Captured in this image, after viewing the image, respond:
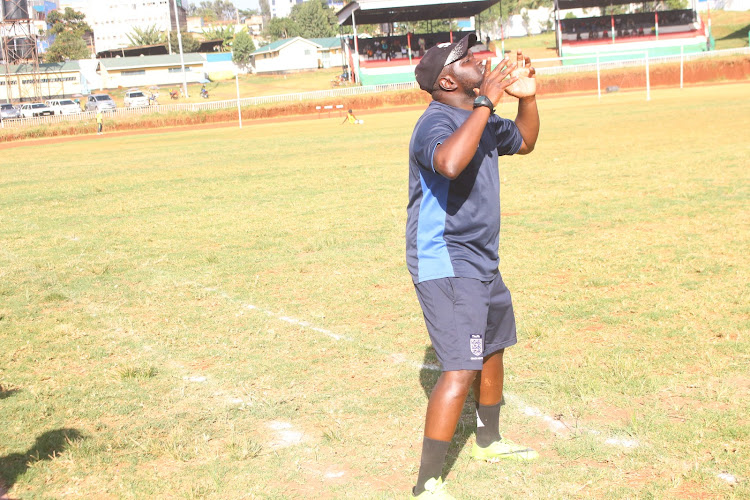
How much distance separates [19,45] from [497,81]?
92899mm

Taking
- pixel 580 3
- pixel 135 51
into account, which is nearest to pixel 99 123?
pixel 580 3

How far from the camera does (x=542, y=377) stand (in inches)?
202

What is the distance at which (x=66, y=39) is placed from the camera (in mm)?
117000

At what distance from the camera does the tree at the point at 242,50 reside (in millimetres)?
112312

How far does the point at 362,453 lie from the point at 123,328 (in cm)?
343

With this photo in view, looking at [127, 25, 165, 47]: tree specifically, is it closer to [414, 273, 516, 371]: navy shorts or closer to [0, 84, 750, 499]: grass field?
[0, 84, 750, 499]: grass field

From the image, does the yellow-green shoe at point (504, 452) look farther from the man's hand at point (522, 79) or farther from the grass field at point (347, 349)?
the man's hand at point (522, 79)

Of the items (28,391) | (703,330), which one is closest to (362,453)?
(28,391)

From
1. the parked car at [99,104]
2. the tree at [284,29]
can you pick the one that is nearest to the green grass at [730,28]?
the parked car at [99,104]

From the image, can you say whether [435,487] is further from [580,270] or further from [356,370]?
[580,270]

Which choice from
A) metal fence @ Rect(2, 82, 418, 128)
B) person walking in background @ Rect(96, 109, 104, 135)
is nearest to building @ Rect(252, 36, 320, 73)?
metal fence @ Rect(2, 82, 418, 128)

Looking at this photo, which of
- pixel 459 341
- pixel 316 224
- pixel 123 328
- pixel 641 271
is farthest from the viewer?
pixel 316 224

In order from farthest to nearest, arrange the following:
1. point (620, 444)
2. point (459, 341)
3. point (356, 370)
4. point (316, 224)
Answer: point (316, 224), point (356, 370), point (620, 444), point (459, 341)

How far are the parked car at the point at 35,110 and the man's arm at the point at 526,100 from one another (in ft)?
200
